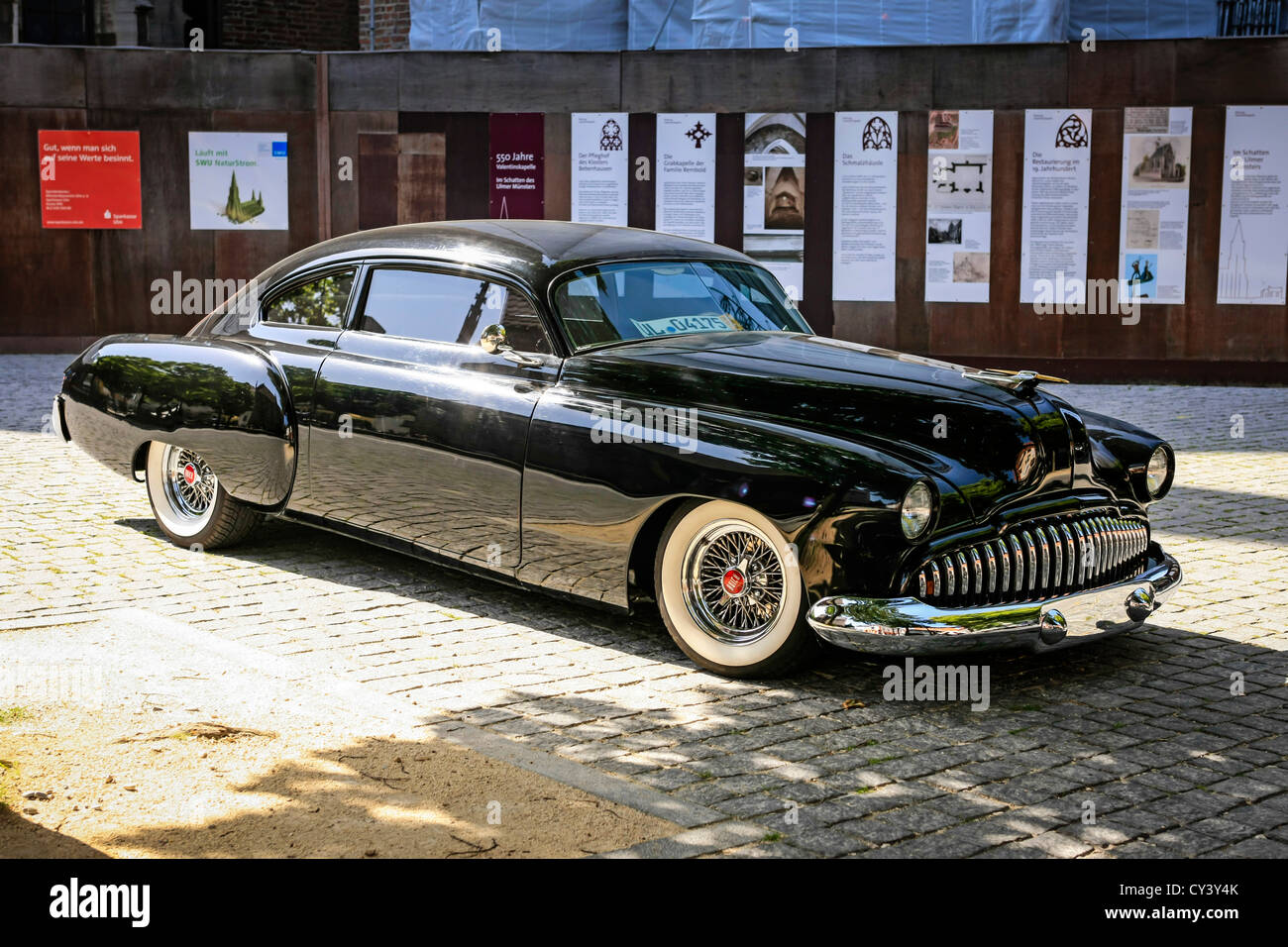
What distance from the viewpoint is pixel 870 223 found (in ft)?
52.6

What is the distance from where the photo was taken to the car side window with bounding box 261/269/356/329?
7012mm

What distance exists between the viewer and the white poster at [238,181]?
1695 centimetres

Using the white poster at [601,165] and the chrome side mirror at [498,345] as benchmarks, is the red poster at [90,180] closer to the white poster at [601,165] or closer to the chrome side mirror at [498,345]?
the white poster at [601,165]

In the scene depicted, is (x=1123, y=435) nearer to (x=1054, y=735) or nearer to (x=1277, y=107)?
(x=1054, y=735)

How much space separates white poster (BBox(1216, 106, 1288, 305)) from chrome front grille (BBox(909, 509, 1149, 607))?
10826 millimetres

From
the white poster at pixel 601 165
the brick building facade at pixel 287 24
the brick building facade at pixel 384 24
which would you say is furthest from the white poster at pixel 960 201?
the brick building facade at pixel 287 24

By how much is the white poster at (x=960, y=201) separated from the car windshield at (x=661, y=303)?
9.59 meters

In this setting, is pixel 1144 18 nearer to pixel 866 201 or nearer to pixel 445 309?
pixel 866 201

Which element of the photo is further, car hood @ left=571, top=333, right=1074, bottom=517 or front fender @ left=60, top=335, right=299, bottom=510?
front fender @ left=60, top=335, right=299, bottom=510

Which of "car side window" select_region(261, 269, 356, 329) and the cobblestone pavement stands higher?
"car side window" select_region(261, 269, 356, 329)

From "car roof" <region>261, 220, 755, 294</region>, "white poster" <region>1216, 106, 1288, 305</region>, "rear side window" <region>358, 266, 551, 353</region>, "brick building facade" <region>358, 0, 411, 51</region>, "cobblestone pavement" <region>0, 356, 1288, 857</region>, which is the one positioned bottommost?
"cobblestone pavement" <region>0, 356, 1288, 857</region>

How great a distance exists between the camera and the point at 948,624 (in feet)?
16.3

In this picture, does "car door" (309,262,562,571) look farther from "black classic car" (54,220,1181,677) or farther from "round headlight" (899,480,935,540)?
"round headlight" (899,480,935,540)

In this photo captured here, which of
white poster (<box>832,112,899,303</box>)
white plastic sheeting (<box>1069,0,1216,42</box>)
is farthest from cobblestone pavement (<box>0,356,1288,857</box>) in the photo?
white plastic sheeting (<box>1069,0,1216,42</box>)
